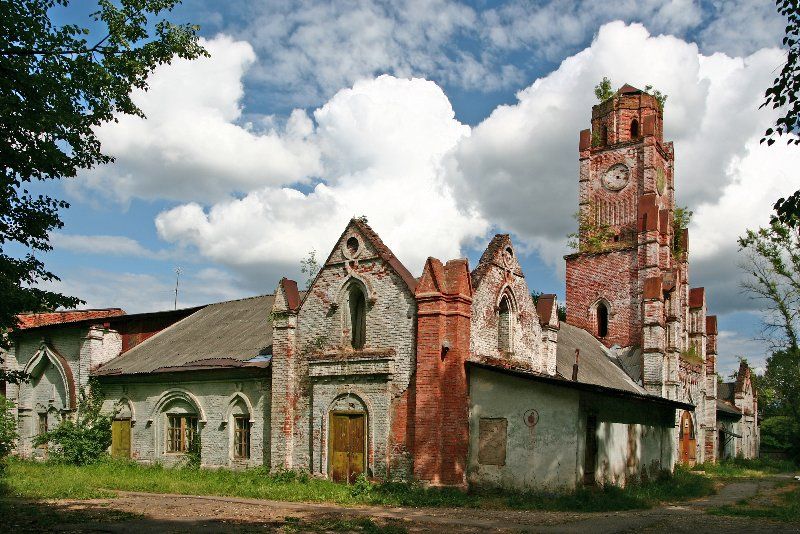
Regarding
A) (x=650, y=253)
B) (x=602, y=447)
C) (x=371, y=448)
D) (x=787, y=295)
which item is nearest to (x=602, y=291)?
(x=650, y=253)

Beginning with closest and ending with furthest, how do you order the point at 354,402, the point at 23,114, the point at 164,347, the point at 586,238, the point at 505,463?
the point at 23,114 < the point at 505,463 < the point at 354,402 < the point at 164,347 < the point at 586,238

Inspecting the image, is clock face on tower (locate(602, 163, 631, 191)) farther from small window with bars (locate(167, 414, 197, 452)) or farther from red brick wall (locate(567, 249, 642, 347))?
small window with bars (locate(167, 414, 197, 452))

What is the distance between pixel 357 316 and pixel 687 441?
20.0 m

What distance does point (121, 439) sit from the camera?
23.1 metres

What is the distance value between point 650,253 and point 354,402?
18.8 m

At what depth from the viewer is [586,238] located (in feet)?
114

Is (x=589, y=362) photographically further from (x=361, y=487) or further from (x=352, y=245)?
(x=361, y=487)

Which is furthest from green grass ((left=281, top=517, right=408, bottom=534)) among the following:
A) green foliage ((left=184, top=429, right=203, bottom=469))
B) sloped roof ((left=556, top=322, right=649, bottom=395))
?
sloped roof ((left=556, top=322, right=649, bottom=395))

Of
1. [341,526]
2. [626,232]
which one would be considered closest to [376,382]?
[341,526]

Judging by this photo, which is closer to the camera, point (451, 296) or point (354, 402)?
point (451, 296)

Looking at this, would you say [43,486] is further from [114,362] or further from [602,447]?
[602,447]

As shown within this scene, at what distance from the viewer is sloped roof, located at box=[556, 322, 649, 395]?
23844mm

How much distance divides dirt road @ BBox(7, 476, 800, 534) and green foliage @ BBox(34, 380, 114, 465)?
25.6 ft

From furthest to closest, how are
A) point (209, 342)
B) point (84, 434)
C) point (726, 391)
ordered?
1. point (726, 391)
2. point (209, 342)
3. point (84, 434)
